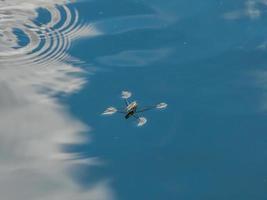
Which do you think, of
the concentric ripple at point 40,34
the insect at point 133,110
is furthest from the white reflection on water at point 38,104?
the insect at point 133,110

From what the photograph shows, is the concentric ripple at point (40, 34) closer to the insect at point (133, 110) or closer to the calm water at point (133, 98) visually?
the calm water at point (133, 98)

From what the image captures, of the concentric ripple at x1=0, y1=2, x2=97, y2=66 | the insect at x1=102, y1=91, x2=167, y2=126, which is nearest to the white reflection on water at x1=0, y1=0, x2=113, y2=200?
the concentric ripple at x1=0, y1=2, x2=97, y2=66

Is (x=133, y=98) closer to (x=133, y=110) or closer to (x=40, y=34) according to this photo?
(x=133, y=110)

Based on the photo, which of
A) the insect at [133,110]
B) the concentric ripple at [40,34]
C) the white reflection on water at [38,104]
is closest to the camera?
the white reflection on water at [38,104]

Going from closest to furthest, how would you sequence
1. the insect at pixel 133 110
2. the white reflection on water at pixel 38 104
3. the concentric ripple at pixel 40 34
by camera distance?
the white reflection on water at pixel 38 104, the insect at pixel 133 110, the concentric ripple at pixel 40 34

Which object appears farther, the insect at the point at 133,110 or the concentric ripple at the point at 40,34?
the concentric ripple at the point at 40,34

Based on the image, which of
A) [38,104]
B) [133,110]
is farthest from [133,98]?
[38,104]

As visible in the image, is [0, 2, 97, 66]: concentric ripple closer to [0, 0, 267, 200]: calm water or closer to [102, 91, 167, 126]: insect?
[0, 0, 267, 200]: calm water

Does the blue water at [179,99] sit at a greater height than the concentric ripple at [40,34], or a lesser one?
lesser

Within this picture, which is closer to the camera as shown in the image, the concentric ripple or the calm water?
the calm water
